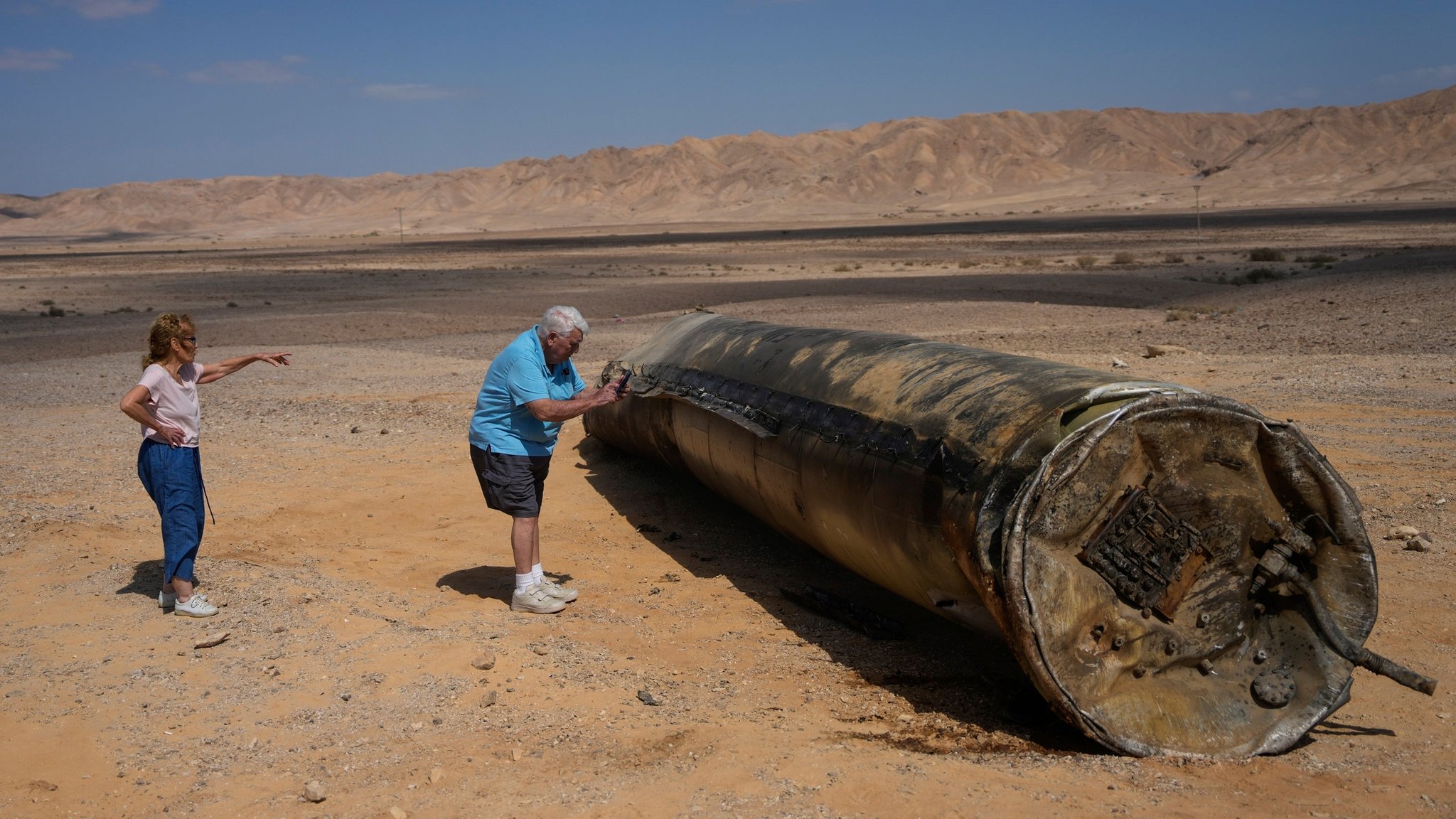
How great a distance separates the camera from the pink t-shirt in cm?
576

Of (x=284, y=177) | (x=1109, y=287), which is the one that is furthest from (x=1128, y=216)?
(x=284, y=177)

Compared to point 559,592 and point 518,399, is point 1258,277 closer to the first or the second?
point 559,592

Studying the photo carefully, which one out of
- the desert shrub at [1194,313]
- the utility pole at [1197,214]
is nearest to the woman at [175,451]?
the desert shrub at [1194,313]

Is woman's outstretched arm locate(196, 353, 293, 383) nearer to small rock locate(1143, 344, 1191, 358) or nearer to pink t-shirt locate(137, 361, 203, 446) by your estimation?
pink t-shirt locate(137, 361, 203, 446)

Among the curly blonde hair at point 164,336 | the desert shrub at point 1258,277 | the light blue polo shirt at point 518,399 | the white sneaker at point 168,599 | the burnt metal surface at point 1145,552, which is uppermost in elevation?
the curly blonde hair at point 164,336

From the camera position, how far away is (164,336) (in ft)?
19.0

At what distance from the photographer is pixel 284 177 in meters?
189

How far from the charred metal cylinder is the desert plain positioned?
0.28 meters

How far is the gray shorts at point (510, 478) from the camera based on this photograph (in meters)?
6.14

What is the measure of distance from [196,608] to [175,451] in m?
Result: 0.82

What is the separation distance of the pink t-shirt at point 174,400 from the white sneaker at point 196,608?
32.0 inches

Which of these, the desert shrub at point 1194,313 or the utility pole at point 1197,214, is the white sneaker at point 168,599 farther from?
the utility pole at point 1197,214

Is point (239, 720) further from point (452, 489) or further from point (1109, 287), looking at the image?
point (1109, 287)

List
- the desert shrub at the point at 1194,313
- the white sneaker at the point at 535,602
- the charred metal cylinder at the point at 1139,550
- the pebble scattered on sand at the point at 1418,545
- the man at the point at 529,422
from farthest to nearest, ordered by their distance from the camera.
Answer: the desert shrub at the point at 1194,313
the pebble scattered on sand at the point at 1418,545
the white sneaker at the point at 535,602
the man at the point at 529,422
the charred metal cylinder at the point at 1139,550
